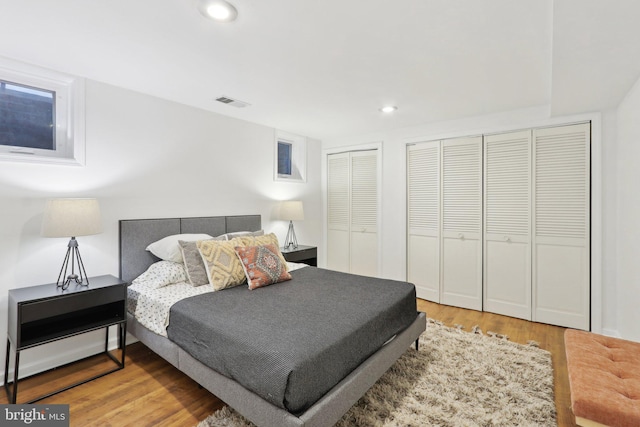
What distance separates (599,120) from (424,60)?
2.14 metres

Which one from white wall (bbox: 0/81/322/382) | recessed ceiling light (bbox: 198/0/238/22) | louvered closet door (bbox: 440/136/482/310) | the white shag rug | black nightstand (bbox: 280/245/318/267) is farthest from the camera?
black nightstand (bbox: 280/245/318/267)

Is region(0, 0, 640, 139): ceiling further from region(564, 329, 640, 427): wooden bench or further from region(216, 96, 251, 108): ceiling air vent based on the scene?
A: region(564, 329, 640, 427): wooden bench

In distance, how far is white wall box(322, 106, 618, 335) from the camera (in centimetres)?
309

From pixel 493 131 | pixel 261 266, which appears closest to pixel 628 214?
pixel 493 131

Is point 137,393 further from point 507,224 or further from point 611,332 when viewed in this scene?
point 611,332

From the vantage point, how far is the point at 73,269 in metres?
2.54

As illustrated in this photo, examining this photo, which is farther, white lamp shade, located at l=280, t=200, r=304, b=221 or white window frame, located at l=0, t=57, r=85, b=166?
white lamp shade, located at l=280, t=200, r=304, b=221

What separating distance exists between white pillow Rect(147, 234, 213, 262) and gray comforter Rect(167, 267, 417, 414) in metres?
0.66

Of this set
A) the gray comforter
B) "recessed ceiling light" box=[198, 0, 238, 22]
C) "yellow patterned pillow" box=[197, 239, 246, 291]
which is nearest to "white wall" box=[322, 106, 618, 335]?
the gray comforter

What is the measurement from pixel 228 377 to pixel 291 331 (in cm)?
42

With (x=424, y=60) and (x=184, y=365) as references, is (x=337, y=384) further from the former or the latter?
(x=424, y=60)

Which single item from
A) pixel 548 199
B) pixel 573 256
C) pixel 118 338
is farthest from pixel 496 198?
pixel 118 338

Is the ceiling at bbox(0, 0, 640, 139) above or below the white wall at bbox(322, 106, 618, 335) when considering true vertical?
above

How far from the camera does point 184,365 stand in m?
2.04
